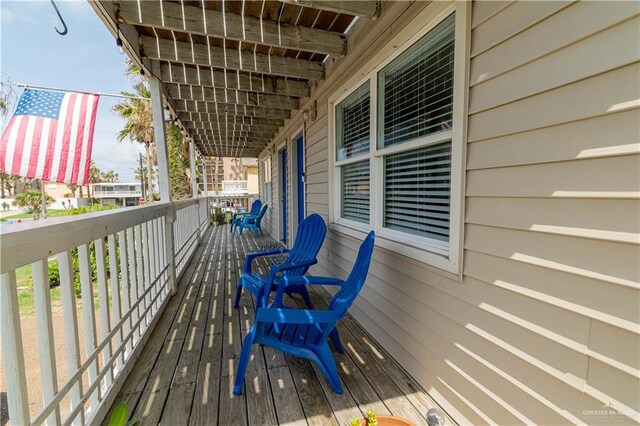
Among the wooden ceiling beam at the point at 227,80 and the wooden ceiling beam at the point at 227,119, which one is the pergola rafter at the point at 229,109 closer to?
A: the wooden ceiling beam at the point at 227,119

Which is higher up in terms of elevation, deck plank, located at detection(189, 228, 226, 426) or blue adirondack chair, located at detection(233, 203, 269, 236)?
blue adirondack chair, located at detection(233, 203, 269, 236)

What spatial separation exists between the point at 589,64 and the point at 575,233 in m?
0.56

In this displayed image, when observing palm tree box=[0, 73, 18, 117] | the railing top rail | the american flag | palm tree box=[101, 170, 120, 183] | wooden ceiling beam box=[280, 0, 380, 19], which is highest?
palm tree box=[101, 170, 120, 183]

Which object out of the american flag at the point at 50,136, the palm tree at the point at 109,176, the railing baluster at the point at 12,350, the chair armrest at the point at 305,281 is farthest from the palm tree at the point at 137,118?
the palm tree at the point at 109,176

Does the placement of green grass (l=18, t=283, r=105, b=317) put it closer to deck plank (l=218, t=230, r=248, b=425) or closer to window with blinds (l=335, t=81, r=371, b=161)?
deck plank (l=218, t=230, r=248, b=425)

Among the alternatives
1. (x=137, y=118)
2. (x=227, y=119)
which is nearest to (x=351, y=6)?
(x=227, y=119)

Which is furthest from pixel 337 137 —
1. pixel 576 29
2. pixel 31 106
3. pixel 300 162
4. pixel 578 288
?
pixel 31 106

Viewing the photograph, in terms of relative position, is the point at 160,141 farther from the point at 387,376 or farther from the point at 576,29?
the point at 576,29

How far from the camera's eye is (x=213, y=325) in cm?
254

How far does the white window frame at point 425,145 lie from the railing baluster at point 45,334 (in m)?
1.79

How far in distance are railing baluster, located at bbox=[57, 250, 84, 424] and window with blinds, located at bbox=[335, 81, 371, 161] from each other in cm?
210

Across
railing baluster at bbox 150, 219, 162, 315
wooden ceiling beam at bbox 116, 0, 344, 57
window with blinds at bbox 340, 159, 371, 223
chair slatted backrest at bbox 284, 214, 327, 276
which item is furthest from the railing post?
window with blinds at bbox 340, 159, 371, 223

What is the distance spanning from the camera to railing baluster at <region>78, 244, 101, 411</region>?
1471 millimetres

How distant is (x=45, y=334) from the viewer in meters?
1.14
